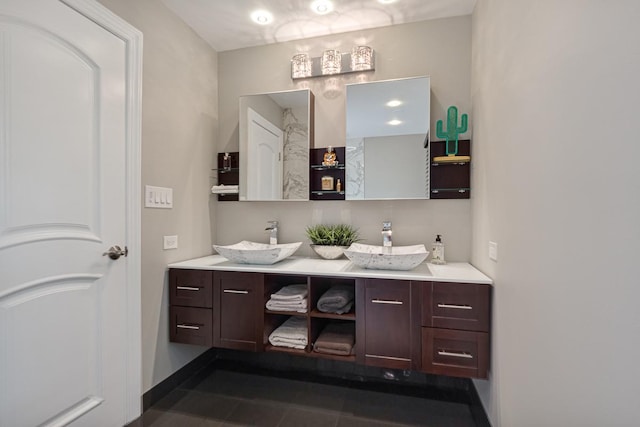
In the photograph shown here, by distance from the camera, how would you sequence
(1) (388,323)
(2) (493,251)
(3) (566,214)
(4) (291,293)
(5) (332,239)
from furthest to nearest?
(5) (332,239) → (4) (291,293) → (1) (388,323) → (2) (493,251) → (3) (566,214)

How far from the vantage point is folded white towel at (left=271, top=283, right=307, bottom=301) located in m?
1.82

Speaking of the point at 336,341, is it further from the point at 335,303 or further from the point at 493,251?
the point at 493,251

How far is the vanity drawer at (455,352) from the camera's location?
152 cm

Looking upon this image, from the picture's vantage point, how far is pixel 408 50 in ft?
7.13

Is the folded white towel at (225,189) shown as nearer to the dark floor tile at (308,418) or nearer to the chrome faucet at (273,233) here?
the chrome faucet at (273,233)

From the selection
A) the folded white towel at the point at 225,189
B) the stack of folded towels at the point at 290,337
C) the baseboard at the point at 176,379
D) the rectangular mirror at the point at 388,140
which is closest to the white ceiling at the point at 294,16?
the rectangular mirror at the point at 388,140

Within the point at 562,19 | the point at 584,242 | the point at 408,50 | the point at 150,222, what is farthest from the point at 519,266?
the point at 150,222

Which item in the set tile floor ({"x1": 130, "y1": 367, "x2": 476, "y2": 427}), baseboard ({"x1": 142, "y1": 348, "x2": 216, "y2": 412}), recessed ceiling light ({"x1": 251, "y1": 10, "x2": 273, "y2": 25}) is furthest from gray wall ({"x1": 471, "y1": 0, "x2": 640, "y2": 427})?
baseboard ({"x1": 142, "y1": 348, "x2": 216, "y2": 412})

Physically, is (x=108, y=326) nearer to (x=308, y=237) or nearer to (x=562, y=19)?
(x=308, y=237)

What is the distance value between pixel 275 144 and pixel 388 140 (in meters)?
0.91

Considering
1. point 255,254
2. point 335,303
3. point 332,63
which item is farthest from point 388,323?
point 332,63

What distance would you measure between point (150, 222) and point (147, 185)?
0.76ft

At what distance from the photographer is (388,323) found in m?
1.64

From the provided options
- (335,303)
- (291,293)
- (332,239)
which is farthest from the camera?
(332,239)
